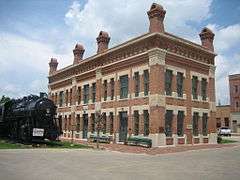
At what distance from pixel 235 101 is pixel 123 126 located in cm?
4058

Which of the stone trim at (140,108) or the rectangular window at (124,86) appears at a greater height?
the rectangular window at (124,86)

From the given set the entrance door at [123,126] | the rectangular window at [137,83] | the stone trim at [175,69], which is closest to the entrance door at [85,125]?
the entrance door at [123,126]

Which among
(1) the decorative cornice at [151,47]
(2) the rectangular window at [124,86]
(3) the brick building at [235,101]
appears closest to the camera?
(1) the decorative cornice at [151,47]

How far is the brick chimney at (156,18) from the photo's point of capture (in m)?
27.9

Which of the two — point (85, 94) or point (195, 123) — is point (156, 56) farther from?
point (85, 94)

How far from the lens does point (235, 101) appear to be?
65000 millimetres

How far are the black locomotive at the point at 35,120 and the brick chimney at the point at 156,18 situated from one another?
1121 cm

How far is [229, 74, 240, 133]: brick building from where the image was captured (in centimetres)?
6412

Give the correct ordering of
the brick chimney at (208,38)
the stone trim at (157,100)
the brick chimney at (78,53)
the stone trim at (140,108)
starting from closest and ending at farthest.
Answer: the stone trim at (157,100) → the stone trim at (140,108) → the brick chimney at (208,38) → the brick chimney at (78,53)

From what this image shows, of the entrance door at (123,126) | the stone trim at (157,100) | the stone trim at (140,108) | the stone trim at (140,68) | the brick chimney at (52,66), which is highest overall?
the brick chimney at (52,66)


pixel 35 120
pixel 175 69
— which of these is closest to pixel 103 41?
pixel 175 69

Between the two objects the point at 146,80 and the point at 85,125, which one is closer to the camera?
the point at 146,80

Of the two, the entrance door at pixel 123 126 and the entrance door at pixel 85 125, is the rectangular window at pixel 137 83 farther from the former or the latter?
the entrance door at pixel 85 125

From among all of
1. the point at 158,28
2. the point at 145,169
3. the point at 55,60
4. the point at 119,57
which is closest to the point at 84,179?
the point at 145,169
